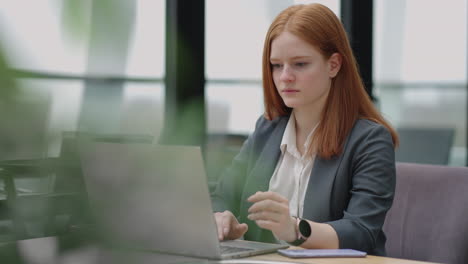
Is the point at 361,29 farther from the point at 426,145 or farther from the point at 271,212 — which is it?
the point at 271,212

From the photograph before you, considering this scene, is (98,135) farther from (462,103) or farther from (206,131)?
(462,103)

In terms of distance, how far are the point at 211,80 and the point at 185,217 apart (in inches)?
66.0

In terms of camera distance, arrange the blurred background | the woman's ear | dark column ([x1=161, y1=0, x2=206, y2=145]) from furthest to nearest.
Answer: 1. dark column ([x1=161, y1=0, x2=206, y2=145])
2. the woman's ear
3. the blurred background

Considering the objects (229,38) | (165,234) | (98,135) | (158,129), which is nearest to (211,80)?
(229,38)

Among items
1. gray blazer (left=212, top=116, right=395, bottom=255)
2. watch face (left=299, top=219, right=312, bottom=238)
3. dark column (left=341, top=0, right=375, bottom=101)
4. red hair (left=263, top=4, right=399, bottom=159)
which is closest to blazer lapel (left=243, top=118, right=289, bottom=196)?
gray blazer (left=212, top=116, right=395, bottom=255)

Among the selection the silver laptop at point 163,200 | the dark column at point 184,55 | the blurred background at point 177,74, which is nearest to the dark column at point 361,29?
the blurred background at point 177,74

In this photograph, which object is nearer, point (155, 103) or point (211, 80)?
point (155, 103)

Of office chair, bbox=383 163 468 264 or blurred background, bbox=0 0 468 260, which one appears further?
office chair, bbox=383 163 468 264

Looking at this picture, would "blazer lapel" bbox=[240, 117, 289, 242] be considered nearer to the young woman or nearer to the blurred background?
the young woman

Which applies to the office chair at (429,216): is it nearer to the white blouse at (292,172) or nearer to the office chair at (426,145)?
the white blouse at (292,172)

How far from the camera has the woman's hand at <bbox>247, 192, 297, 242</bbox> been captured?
1.05 metres

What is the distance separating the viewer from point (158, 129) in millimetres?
653

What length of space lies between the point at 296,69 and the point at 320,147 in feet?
0.69

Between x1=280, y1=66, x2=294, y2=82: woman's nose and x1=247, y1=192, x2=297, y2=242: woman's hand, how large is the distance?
38cm
